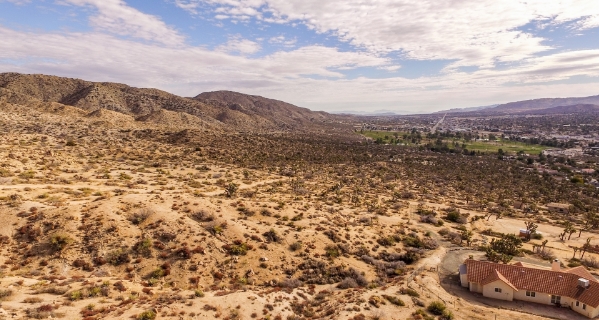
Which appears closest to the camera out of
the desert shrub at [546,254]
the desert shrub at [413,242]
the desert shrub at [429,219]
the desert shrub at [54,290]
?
the desert shrub at [54,290]

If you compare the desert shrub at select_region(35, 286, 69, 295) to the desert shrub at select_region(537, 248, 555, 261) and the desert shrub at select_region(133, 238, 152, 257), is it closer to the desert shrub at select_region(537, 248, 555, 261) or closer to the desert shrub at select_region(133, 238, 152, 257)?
the desert shrub at select_region(133, 238, 152, 257)

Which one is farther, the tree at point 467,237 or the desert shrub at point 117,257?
the tree at point 467,237

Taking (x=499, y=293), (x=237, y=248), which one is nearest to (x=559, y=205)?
(x=499, y=293)

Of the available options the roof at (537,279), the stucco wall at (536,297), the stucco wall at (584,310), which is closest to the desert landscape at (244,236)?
the stucco wall at (584,310)

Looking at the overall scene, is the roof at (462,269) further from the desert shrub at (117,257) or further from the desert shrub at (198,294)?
the desert shrub at (117,257)

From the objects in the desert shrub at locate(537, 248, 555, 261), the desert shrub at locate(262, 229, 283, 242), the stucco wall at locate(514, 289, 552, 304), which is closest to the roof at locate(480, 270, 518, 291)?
the stucco wall at locate(514, 289, 552, 304)

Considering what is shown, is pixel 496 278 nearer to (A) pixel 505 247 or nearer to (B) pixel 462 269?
(B) pixel 462 269

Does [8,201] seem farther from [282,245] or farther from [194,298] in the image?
[282,245]
